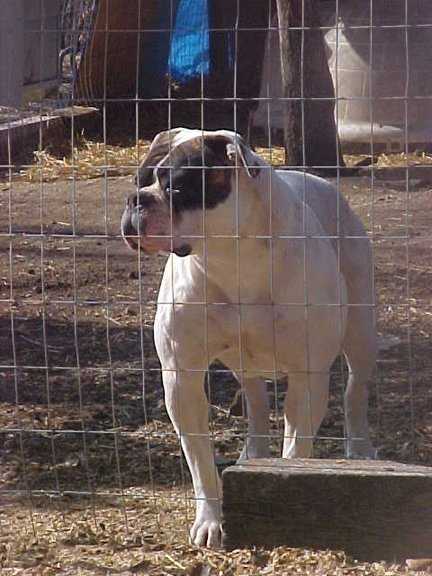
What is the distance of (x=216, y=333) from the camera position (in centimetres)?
422

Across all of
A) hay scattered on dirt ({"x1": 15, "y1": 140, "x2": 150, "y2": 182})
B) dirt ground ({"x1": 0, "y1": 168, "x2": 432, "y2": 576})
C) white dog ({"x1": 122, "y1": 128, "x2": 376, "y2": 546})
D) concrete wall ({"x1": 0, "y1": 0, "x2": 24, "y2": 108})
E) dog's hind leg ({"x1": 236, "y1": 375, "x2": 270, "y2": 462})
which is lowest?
dirt ground ({"x1": 0, "y1": 168, "x2": 432, "y2": 576})

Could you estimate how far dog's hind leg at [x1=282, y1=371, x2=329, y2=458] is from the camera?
14.0ft

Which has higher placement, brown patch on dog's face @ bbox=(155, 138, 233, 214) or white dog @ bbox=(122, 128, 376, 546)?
brown patch on dog's face @ bbox=(155, 138, 233, 214)

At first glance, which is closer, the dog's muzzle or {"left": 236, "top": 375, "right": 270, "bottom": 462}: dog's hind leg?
the dog's muzzle

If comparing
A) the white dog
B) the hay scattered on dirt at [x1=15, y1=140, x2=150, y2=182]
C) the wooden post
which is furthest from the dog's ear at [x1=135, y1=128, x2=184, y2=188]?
the hay scattered on dirt at [x1=15, y1=140, x2=150, y2=182]

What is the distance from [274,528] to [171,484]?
2.96ft

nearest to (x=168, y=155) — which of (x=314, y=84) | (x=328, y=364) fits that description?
(x=328, y=364)

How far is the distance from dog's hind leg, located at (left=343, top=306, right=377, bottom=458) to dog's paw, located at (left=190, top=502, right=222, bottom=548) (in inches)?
31.3

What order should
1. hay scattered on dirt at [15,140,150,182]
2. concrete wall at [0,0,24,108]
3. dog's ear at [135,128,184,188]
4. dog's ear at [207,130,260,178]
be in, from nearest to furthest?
dog's ear at [207,130,260,178] → dog's ear at [135,128,184,188] → concrete wall at [0,0,24,108] → hay scattered on dirt at [15,140,150,182]

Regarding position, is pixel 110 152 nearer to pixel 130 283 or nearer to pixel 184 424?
pixel 130 283

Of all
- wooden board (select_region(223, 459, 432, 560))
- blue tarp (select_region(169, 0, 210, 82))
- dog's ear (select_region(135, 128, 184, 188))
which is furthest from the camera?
blue tarp (select_region(169, 0, 210, 82))

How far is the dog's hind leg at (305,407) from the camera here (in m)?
4.25

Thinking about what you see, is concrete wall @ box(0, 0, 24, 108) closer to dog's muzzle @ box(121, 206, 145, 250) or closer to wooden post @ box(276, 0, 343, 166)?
dog's muzzle @ box(121, 206, 145, 250)

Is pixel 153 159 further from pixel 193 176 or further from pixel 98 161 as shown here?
pixel 98 161
